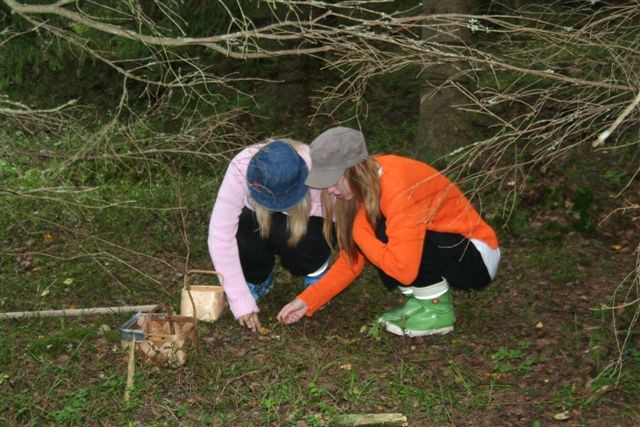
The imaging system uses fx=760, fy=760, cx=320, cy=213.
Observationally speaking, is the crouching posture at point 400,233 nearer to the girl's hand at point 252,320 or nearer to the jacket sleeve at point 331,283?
the jacket sleeve at point 331,283

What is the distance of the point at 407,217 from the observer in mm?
3811

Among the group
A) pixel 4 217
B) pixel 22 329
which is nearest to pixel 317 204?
pixel 22 329

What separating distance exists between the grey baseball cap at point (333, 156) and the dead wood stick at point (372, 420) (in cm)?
108

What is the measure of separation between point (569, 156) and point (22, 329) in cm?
434

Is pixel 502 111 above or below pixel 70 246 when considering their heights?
above

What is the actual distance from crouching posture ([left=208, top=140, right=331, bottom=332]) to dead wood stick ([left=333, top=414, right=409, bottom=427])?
1006 mm

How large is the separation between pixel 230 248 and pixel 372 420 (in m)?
1.35

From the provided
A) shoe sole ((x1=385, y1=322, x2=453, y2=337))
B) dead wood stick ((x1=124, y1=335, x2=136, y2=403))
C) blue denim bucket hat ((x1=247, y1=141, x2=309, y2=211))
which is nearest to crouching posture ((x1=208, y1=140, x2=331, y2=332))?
blue denim bucket hat ((x1=247, y1=141, x2=309, y2=211))

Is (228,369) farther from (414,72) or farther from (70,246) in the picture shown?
(414,72)

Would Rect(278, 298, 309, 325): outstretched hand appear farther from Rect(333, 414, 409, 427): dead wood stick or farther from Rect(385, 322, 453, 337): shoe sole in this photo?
Rect(333, 414, 409, 427): dead wood stick

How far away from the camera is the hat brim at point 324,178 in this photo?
12.0ft

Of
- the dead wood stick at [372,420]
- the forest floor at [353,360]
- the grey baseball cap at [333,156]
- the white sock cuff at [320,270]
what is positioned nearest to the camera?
the dead wood stick at [372,420]

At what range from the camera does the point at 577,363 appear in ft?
12.7

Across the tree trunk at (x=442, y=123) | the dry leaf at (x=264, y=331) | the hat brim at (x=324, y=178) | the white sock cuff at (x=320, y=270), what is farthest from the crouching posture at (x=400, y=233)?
the tree trunk at (x=442, y=123)
